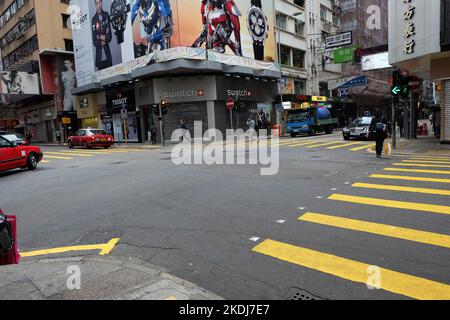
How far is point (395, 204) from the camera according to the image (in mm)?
6773

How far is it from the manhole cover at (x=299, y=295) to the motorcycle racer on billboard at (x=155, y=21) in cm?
2716

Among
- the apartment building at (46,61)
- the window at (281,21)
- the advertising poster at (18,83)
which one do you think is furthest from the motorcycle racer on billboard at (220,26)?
the advertising poster at (18,83)

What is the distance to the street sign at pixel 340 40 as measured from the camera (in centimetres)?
2859

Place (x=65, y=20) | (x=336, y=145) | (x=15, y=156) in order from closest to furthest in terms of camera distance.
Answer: (x=15, y=156) → (x=336, y=145) → (x=65, y=20)

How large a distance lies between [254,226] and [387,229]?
2.05m

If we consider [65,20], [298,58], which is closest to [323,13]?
[298,58]

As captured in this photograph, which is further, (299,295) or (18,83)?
(18,83)

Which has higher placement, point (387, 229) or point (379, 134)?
point (379, 134)

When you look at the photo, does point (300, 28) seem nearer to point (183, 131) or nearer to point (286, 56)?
point (286, 56)

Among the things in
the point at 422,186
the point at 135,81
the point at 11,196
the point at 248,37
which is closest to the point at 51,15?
the point at 135,81

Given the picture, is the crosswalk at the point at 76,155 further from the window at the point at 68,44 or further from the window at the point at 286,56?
Result: the window at the point at 68,44

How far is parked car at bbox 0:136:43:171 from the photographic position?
13.5 m

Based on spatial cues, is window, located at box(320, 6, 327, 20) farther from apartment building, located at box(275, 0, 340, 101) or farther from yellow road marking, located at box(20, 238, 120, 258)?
yellow road marking, located at box(20, 238, 120, 258)

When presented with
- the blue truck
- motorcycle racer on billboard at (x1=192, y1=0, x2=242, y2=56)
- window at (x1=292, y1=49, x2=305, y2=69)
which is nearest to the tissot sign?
the blue truck
